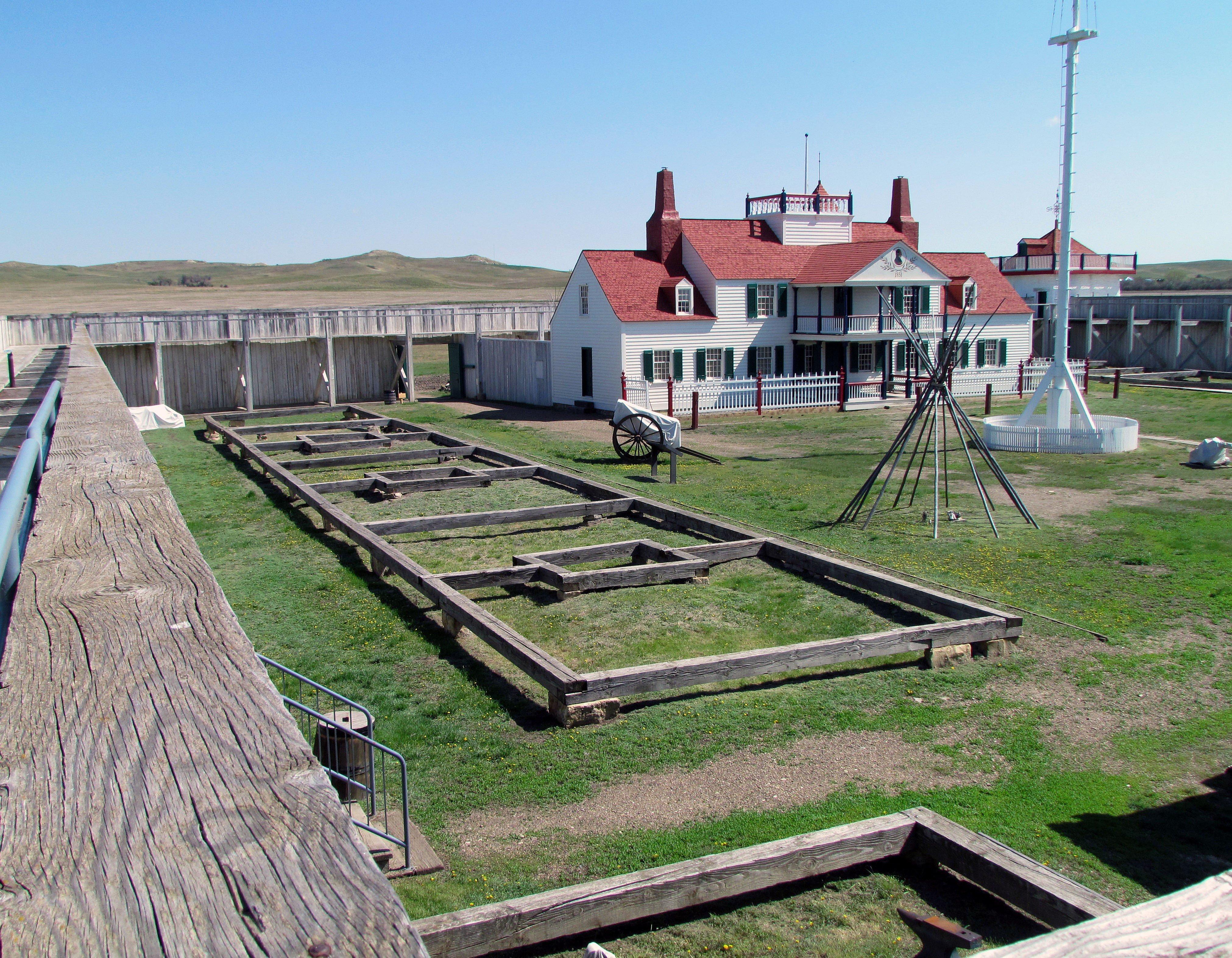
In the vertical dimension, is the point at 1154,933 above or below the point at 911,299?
below

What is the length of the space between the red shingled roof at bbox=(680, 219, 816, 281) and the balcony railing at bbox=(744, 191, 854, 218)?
541 mm

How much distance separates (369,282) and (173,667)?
179 meters

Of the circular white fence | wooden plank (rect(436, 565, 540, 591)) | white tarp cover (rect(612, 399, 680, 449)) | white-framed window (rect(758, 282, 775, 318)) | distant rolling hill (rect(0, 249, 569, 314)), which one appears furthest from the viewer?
distant rolling hill (rect(0, 249, 569, 314))

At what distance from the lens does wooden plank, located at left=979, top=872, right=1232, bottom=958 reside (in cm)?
144

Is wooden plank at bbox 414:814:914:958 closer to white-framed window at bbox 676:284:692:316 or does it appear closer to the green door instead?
white-framed window at bbox 676:284:692:316

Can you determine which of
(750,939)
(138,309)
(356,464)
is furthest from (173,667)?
(138,309)

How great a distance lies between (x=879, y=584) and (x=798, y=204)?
2995 cm

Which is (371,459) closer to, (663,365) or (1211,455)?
(663,365)

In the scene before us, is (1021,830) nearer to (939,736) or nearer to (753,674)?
(939,736)

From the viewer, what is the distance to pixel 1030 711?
8352mm

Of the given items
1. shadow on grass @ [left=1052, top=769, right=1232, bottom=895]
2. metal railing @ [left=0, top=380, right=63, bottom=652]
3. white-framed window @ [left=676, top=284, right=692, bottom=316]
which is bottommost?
shadow on grass @ [left=1052, top=769, right=1232, bottom=895]

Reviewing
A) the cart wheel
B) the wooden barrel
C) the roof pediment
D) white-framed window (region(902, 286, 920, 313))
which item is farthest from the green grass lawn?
white-framed window (region(902, 286, 920, 313))

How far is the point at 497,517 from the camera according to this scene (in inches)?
599

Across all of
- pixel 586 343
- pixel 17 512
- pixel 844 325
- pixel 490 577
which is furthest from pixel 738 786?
pixel 844 325
